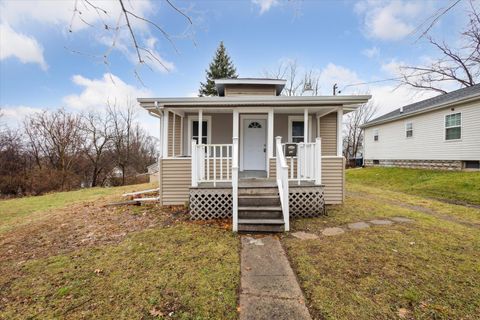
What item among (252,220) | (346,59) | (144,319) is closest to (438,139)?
(346,59)

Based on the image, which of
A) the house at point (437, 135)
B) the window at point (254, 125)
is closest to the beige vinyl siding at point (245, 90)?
the window at point (254, 125)

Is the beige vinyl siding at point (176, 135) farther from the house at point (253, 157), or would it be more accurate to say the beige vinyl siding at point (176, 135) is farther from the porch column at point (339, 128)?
the porch column at point (339, 128)

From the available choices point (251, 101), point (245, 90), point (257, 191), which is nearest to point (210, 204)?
point (257, 191)

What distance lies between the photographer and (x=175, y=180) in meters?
6.52

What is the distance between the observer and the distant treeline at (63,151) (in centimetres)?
Result: 1659

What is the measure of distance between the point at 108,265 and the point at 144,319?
150cm

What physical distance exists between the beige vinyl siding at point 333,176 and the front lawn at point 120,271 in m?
3.50

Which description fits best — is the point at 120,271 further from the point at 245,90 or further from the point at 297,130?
the point at 245,90

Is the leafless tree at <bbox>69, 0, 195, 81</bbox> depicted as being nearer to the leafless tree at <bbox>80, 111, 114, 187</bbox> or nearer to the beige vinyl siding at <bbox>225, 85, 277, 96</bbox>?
the beige vinyl siding at <bbox>225, 85, 277, 96</bbox>

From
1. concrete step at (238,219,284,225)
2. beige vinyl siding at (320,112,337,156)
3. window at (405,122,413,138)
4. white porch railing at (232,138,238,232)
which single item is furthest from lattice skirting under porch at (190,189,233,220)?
window at (405,122,413,138)

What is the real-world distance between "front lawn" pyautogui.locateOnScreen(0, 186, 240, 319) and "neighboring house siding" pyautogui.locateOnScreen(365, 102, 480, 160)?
13455mm

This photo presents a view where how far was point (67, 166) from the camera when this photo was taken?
18625 millimetres

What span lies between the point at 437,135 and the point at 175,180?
14566mm

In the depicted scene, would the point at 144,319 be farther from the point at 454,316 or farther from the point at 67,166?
the point at 67,166
